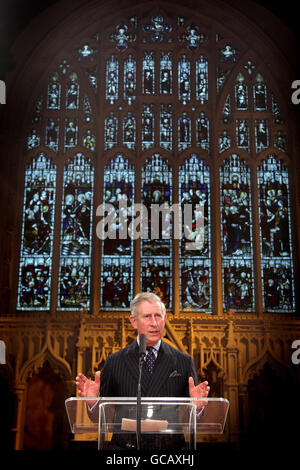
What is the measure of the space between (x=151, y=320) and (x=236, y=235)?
21.0 feet

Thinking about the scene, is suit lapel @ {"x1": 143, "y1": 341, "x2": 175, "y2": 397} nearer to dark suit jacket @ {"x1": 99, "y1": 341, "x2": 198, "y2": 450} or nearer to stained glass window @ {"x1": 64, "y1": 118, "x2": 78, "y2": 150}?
dark suit jacket @ {"x1": 99, "y1": 341, "x2": 198, "y2": 450}

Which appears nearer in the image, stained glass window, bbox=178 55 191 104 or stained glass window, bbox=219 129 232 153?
stained glass window, bbox=219 129 232 153

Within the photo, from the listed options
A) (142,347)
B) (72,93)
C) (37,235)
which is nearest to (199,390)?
(142,347)

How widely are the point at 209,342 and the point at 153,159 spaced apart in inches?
128

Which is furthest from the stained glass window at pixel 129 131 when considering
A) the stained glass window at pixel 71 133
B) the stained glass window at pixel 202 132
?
the stained glass window at pixel 202 132

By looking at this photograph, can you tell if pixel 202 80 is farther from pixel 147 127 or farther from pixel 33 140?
pixel 33 140

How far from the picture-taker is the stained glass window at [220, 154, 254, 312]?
31.6 ft

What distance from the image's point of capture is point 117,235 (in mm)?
9836

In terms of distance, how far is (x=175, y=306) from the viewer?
942 cm

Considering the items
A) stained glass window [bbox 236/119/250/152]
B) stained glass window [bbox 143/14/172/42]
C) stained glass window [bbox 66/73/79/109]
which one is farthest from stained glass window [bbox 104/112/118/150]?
stained glass window [bbox 236/119/250/152]

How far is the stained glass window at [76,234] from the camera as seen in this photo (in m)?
9.63

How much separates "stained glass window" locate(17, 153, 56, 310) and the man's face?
612 cm

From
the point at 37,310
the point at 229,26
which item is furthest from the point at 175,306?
the point at 229,26

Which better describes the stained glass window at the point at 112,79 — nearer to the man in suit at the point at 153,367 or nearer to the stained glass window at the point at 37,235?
the stained glass window at the point at 37,235
